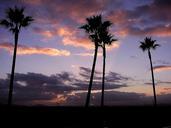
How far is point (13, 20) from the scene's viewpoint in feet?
126

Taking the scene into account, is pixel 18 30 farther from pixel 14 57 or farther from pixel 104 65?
pixel 104 65

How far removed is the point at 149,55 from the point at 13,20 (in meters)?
29.4
